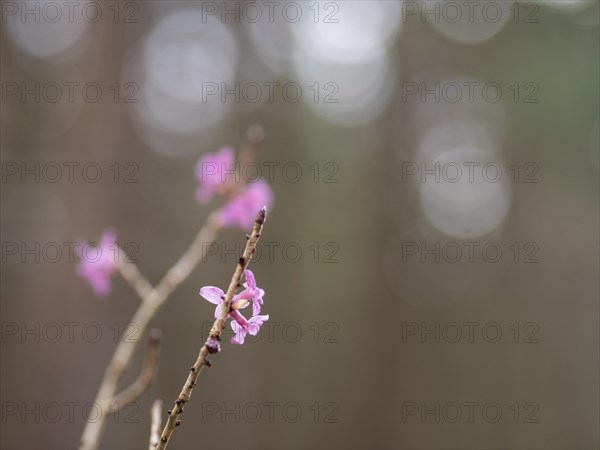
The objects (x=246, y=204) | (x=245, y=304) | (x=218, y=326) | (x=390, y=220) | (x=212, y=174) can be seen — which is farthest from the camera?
(x=390, y=220)

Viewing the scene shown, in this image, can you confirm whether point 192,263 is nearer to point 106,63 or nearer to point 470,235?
Answer: point 106,63

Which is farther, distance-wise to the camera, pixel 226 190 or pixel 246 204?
pixel 246 204

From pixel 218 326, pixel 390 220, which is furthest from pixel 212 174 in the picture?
pixel 390 220

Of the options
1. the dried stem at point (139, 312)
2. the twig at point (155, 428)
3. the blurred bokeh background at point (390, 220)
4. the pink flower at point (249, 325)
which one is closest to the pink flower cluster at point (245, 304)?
the pink flower at point (249, 325)

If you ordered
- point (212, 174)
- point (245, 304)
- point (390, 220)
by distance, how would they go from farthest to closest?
point (390, 220)
point (212, 174)
point (245, 304)

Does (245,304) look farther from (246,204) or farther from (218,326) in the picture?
(246,204)

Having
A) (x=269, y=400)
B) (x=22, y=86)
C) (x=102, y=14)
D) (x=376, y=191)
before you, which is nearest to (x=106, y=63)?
(x=102, y=14)

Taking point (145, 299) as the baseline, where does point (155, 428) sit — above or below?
below
